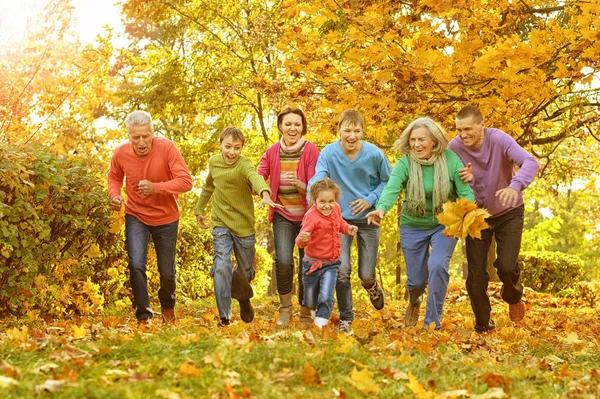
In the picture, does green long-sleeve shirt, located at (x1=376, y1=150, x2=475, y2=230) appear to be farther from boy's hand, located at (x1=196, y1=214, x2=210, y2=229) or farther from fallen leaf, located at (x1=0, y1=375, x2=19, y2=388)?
fallen leaf, located at (x1=0, y1=375, x2=19, y2=388)

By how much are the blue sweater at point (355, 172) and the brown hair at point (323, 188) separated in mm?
453

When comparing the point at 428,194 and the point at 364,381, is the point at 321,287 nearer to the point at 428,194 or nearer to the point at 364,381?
the point at 428,194

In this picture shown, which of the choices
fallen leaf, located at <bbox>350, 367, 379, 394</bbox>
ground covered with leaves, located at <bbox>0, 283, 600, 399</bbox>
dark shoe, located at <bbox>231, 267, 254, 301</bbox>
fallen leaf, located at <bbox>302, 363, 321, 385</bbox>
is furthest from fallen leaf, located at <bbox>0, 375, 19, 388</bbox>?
dark shoe, located at <bbox>231, 267, 254, 301</bbox>

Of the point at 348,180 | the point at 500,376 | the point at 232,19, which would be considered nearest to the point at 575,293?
the point at 232,19

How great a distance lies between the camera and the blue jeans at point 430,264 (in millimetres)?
6496

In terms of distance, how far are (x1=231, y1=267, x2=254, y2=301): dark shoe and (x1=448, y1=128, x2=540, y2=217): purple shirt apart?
2293 millimetres

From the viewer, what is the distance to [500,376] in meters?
4.21

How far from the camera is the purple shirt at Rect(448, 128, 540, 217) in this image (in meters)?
6.76

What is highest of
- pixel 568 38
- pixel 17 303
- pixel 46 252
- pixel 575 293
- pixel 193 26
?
pixel 193 26

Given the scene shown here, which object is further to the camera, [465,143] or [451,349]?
[465,143]

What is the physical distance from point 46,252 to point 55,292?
1.55 ft

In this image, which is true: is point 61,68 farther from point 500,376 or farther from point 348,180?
point 500,376

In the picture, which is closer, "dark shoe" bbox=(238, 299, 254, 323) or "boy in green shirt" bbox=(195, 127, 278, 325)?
"boy in green shirt" bbox=(195, 127, 278, 325)

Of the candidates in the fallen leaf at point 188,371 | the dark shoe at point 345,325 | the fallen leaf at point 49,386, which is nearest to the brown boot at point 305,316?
the dark shoe at point 345,325
